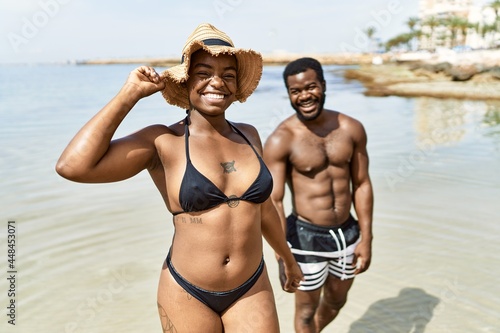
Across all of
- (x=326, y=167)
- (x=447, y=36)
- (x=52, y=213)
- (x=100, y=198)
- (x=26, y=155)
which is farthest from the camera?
(x=447, y=36)

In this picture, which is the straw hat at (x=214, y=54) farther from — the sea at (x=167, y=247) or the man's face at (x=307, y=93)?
the sea at (x=167, y=247)

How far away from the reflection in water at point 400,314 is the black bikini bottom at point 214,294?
2647 mm

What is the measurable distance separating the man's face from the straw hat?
3.31 ft

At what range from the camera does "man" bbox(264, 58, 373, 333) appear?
3654 mm

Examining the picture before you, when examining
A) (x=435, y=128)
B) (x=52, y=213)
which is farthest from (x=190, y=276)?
(x=435, y=128)

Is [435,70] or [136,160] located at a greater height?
[136,160]

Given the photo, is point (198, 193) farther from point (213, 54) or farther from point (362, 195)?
point (362, 195)

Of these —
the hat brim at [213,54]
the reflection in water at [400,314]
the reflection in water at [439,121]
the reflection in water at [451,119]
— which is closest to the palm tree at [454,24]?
the reflection in water at [439,121]

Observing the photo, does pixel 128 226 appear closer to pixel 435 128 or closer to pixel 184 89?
pixel 184 89

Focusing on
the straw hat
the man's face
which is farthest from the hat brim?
the man's face

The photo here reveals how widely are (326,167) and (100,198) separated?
19.4 feet

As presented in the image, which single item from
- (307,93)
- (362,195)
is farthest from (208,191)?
(362,195)

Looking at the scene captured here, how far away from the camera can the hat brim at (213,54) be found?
7.39 ft

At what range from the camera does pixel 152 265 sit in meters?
6.13
